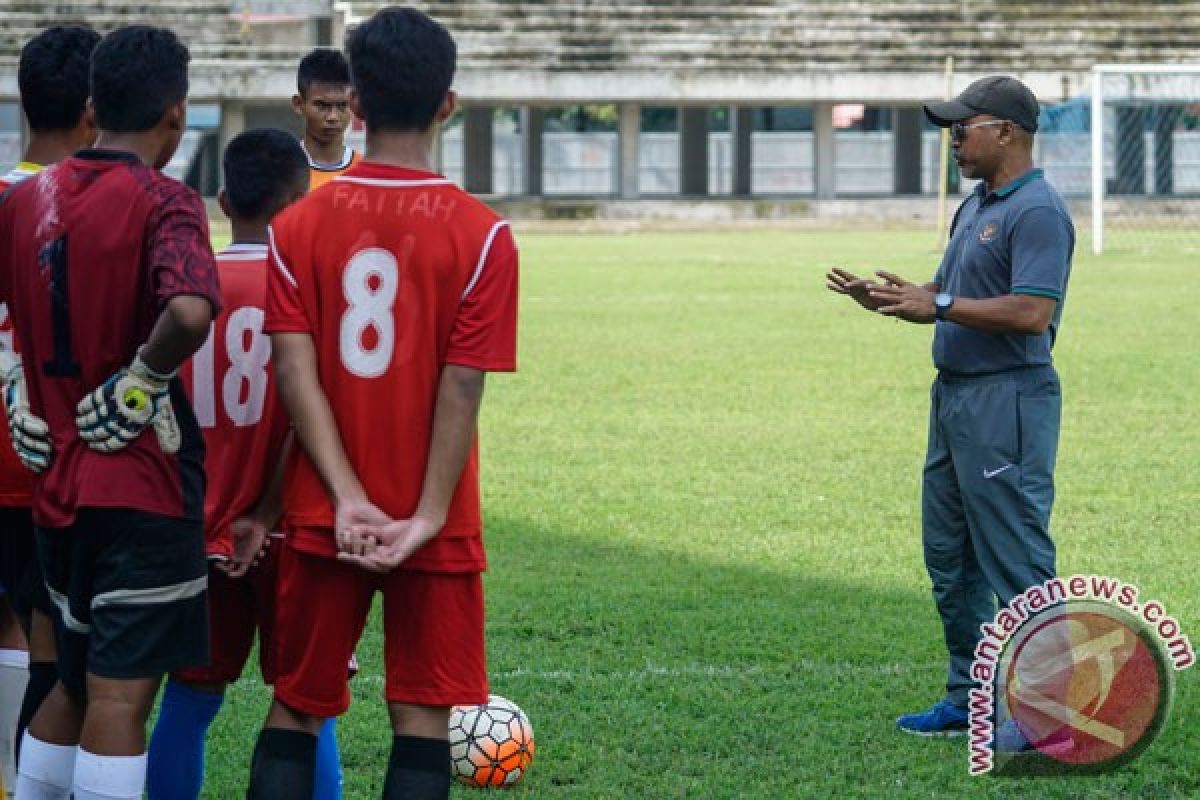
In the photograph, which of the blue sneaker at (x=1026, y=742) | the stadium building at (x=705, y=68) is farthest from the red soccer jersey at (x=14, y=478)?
the stadium building at (x=705, y=68)

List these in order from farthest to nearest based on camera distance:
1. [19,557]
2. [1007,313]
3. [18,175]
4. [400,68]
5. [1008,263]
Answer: [1008,263], [1007,313], [19,557], [18,175], [400,68]

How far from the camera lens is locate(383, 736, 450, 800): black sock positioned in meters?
3.86

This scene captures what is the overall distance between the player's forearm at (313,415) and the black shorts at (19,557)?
1065mm

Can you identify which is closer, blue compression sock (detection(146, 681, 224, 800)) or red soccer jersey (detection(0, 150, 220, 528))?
red soccer jersey (detection(0, 150, 220, 528))

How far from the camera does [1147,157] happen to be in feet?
169

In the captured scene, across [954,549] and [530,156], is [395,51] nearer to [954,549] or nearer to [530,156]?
[954,549]

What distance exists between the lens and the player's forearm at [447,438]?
3.80m

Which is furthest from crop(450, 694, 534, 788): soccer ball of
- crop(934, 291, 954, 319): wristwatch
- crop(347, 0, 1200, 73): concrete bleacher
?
crop(347, 0, 1200, 73): concrete bleacher

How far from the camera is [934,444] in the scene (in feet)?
18.7

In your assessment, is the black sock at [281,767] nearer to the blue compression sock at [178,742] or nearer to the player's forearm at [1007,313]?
the blue compression sock at [178,742]

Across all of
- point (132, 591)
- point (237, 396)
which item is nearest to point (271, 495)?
point (237, 396)

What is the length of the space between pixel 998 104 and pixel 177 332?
270 centimetres

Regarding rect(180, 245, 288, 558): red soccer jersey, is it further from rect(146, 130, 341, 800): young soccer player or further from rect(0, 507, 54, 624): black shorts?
rect(0, 507, 54, 624): black shorts

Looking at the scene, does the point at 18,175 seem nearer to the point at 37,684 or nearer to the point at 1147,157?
the point at 37,684
